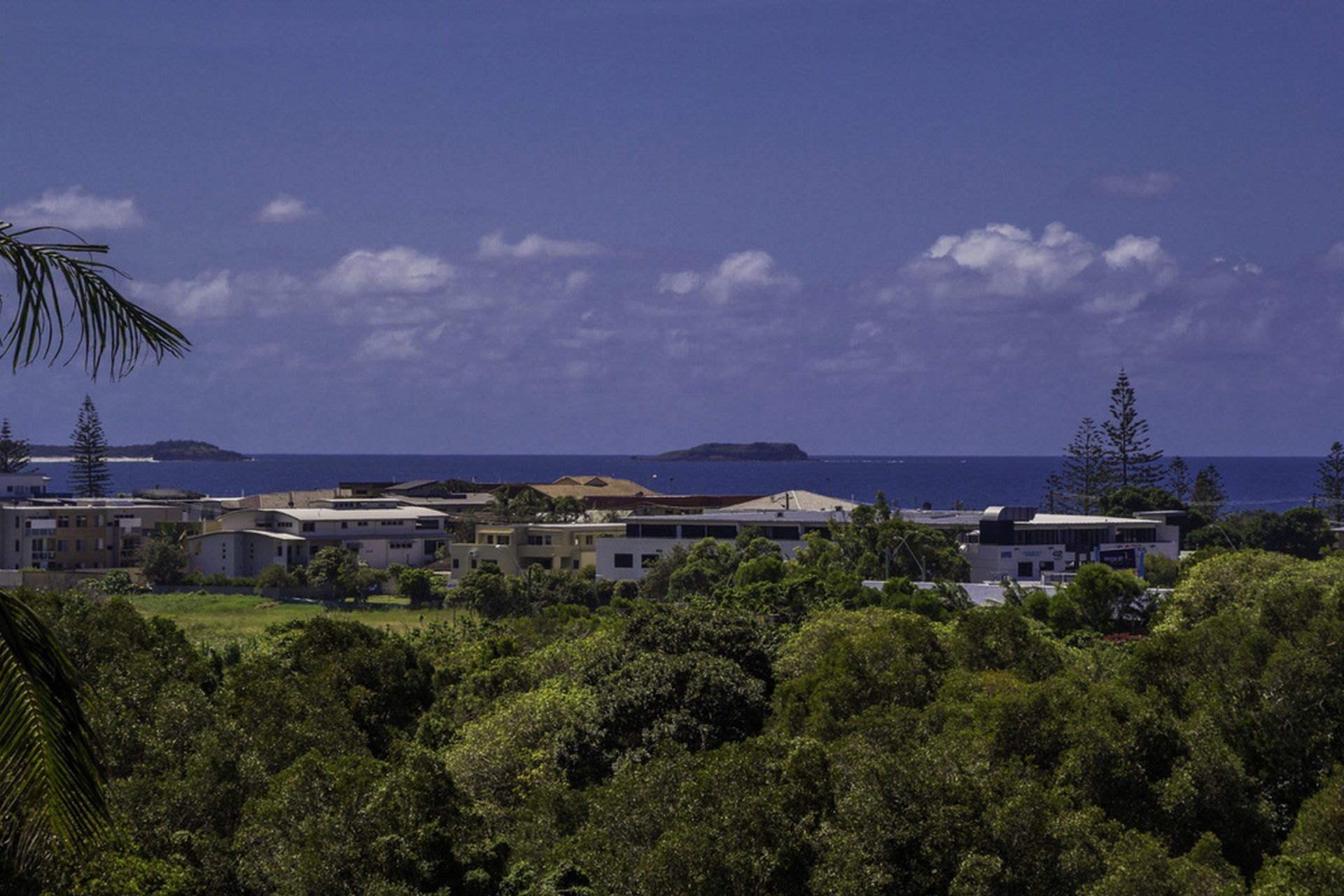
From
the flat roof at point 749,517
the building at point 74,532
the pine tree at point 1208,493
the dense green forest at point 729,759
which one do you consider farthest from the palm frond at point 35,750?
the pine tree at point 1208,493

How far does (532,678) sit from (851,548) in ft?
99.5

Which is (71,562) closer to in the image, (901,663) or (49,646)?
(901,663)

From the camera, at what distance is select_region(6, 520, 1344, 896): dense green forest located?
15.3 metres

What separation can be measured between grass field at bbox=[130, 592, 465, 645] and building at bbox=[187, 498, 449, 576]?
24.5 feet

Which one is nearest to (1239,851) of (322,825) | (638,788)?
(638,788)

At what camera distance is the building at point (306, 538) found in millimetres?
72438

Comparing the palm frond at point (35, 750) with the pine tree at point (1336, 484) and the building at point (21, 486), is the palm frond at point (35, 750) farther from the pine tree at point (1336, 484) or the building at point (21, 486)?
the pine tree at point (1336, 484)

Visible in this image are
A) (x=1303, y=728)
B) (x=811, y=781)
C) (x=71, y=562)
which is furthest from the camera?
(x=71, y=562)

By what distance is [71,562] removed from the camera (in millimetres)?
74688

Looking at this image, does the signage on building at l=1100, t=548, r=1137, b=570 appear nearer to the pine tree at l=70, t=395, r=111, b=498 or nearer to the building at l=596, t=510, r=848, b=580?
the building at l=596, t=510, r=848, b=580

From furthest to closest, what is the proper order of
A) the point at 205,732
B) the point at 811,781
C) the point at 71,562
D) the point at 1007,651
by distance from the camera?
the point at 71,562
the point at 1007,651
the point at 205,732
the point at 811,781

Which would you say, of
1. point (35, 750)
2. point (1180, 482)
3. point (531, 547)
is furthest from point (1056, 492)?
point (35, 750)

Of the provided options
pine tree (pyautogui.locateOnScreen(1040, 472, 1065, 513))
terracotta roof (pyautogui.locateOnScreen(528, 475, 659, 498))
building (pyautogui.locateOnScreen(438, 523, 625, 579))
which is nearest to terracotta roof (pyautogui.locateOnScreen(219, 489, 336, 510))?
terracotta roof (pyautogui.locateOnScreen(528, 475, 659, 498))

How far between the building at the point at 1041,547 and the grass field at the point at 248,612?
75.4 feet
